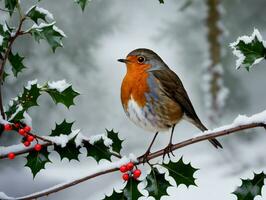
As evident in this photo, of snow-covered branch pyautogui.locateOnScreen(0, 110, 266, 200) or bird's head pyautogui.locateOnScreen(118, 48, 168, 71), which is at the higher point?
bird's head pyautogui.locateOnScreen(118, 48, 168, 71)

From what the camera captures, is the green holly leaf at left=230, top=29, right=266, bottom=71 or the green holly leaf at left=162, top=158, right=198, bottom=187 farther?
the green holly leaf at left=162, top=158, right=198, bottom=187

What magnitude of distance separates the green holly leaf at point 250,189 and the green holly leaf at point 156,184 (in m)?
0.15

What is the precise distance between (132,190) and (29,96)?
0.28m

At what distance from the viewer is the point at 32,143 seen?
122 centimetres

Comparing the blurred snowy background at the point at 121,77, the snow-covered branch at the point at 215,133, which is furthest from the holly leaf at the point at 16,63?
the blurred snowy background at the point at 121,77

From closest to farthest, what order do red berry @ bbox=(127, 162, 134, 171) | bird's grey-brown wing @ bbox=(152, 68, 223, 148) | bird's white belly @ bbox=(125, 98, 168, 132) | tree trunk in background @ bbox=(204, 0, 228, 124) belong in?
red berry @ bbox=(127, 162, 134, 171), bird's white belly @ bbox=(125, 98, 168, 132), bird's grey-brown wing @ bbox=(152, 68, 223, 148), tree trunk in background @ bbox=(204, 0, 228, 124)

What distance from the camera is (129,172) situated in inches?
48.0

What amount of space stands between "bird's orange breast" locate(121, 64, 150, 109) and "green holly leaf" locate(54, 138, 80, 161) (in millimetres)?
267

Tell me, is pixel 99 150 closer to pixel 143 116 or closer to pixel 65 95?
pixel 65 95

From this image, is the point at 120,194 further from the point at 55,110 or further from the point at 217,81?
the point at 55,110

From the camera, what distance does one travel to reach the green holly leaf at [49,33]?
1.19 metres

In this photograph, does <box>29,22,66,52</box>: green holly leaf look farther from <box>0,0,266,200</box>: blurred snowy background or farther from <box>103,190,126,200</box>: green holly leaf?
<box>0,0,266,200</box>: blurred snowy background

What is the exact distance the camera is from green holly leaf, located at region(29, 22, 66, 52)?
3.91 ft

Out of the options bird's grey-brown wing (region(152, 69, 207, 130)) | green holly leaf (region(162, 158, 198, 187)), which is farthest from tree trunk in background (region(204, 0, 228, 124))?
green holly leaf (region(162, 158, 198, 187))
